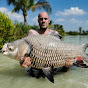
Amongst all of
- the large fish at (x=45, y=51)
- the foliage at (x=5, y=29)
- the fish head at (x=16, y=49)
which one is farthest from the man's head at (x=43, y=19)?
the foliage at (x=5, y=29)

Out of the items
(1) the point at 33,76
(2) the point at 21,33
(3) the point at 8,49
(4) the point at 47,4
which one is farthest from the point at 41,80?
(4) the point at 47,4

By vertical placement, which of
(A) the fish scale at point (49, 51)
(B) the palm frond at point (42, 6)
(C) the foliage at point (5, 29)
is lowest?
(A) the fish scale at point (49, 51)

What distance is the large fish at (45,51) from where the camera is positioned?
2.25 m

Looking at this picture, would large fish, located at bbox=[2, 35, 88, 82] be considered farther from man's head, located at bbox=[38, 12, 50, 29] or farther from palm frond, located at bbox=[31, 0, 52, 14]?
palm frond, located at bbox=[31, 0, 52, 14]

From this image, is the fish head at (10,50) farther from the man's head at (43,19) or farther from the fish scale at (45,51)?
the man's head at (43,19)

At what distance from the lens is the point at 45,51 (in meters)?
2.34

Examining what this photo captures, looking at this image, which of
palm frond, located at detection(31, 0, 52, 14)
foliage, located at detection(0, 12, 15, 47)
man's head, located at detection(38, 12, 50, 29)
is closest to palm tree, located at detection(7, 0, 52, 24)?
palm frond, located at detection(31, 0, 52, 14)

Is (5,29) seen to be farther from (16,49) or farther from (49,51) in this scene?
(49,51)

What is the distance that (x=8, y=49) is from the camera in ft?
7.17

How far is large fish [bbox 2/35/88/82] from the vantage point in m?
2.25

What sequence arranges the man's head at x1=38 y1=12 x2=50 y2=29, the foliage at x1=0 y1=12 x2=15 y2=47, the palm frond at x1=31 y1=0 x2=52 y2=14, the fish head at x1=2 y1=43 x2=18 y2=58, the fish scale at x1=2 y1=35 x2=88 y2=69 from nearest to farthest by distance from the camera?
1. the fish head at x1=2 y1=43 x2=18 y2=58
2. the fish scale at x1=2 y1=35 x2=88 y2=69
3. the man's head at x1=38 y1=12 x2=50 y2=29
4. the foliage at x1=0 y1=12 x2=15 y2=47
5. the palm frond at x1=31 y1=0 x2=52 y2=14

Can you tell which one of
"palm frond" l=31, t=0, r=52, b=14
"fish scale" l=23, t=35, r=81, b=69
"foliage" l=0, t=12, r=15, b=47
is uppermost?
"palm frond" l=31, t=0, r=52, b=14

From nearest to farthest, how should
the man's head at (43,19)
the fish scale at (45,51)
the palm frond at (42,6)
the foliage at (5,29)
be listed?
the fish scale at (45,51) < the man's head at (43,19) < the foliage at (5,29) < the palm frond at (42,6)

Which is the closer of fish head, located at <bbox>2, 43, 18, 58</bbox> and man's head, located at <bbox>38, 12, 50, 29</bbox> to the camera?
fish head, located at <bbox>2, 43, 18, 58</bbox>
